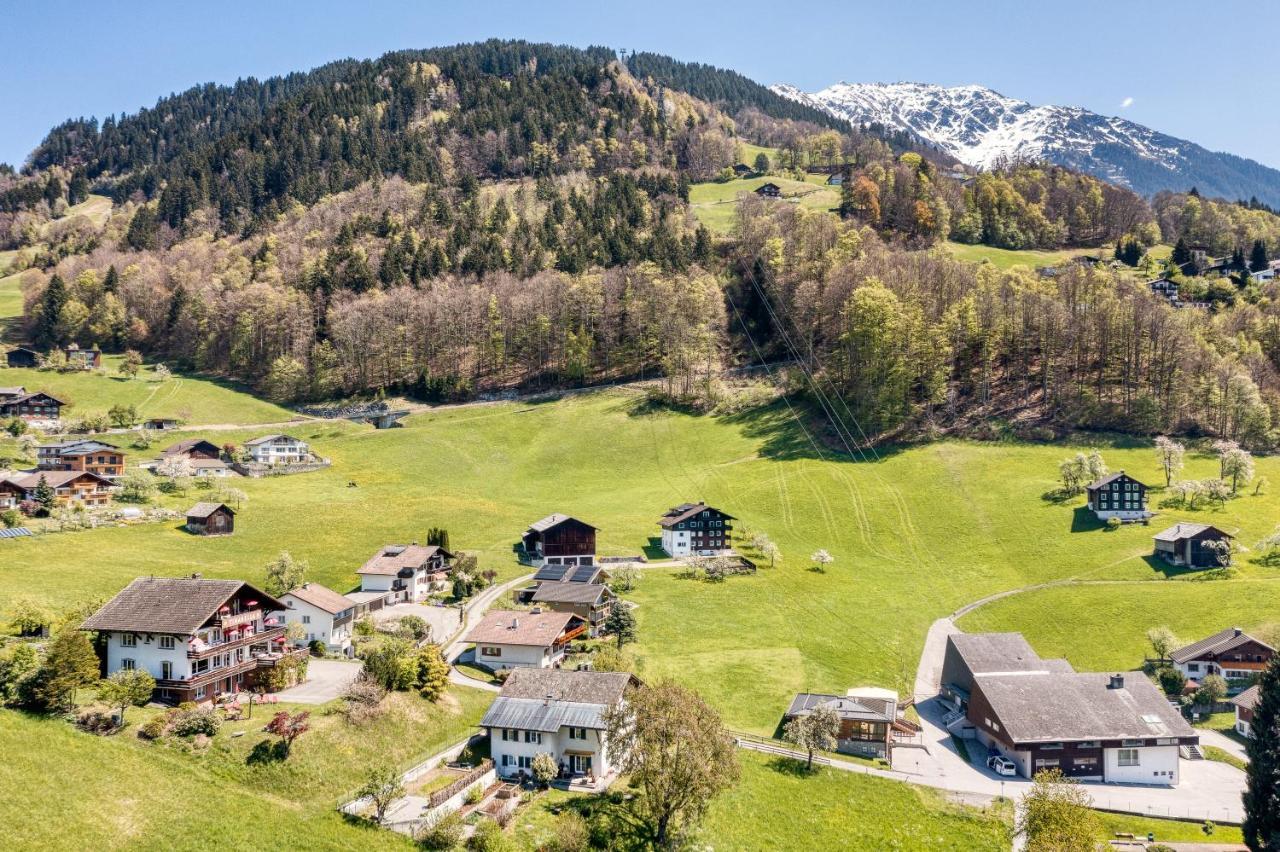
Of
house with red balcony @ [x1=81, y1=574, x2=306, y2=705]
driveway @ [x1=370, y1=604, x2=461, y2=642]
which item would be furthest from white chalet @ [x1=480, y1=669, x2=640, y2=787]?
driveway @ [x1=370, y1=604, x2=461, y2=642]

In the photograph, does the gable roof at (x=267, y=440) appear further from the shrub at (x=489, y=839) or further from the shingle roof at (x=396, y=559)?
the shrub at (x=489, y=839)

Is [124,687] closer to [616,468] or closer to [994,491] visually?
[616,468]

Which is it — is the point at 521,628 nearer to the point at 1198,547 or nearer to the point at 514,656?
the point at 514,656

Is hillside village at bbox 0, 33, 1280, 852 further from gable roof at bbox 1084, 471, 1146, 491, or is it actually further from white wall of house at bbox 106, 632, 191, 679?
gable roof at bbox 1084, 471, 1146, 491

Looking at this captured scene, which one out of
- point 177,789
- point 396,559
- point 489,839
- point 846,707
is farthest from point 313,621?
point 846,707

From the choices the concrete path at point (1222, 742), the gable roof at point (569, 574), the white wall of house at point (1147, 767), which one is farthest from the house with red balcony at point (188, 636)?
the concrete path at point (1222, 742)
